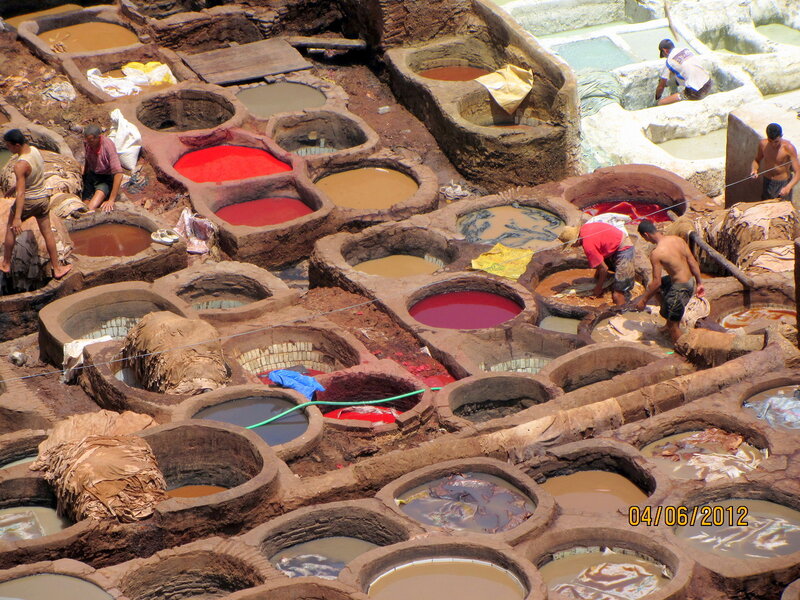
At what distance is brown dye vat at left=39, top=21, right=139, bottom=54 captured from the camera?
17.8 m

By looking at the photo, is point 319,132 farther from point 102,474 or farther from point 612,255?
point 102,474

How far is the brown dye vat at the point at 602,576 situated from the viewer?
946cm

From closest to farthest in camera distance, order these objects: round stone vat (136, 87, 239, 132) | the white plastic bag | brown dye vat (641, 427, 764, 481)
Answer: brown dye vat (641, 427, 764, 481) → the white plastic bag → round stone vat (136, 87, 239, 132)

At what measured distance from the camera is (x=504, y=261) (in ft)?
46.1

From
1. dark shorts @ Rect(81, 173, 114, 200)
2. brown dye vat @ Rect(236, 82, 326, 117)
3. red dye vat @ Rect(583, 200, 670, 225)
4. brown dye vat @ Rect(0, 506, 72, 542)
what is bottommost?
red dye vat @ Rect(583, 200, 670, 225)

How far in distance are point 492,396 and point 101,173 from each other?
198 inches

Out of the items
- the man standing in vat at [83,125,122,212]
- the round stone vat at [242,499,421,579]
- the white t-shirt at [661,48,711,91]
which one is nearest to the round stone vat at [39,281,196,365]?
the man standing in vat at [83,125,122,212]

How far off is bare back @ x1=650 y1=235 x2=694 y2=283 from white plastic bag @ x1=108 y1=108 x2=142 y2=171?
20.9ft

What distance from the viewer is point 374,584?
9445mm

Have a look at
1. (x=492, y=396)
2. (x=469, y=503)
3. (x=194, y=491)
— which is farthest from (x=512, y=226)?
(x=194, y=491)

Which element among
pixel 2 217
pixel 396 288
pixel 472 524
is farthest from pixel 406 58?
pixel 472 524

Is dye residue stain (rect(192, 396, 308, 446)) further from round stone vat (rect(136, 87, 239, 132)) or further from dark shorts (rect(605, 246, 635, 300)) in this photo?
round stone vat (rect(136, 87, 239, 132))

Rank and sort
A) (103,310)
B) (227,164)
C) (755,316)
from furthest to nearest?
(227,164)
(103,310)
(755,316)

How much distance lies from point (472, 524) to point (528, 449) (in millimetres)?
919
